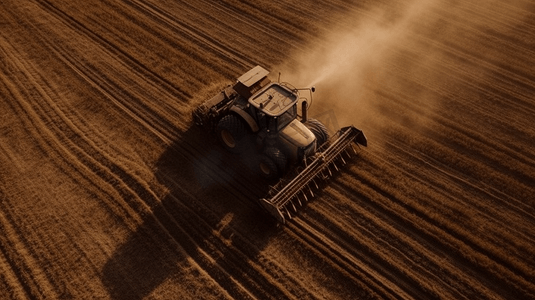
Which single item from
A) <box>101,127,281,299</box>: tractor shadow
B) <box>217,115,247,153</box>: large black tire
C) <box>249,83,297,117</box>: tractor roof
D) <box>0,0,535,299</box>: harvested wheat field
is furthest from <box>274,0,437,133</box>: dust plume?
<box>101,127,281,299</box>: tractor shadow

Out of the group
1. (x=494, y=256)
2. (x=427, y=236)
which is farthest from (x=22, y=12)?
(x=494, y=256)

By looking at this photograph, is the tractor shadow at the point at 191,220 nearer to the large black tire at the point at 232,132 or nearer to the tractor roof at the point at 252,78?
the large black tire at the point at 232,132

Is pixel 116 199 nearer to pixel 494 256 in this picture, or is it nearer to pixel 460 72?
pixel 494 256

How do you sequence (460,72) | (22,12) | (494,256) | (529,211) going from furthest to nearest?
(22,12)
(460,72)
(529,211)
(494,256)

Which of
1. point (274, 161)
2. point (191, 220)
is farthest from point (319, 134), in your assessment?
point (191, 220)

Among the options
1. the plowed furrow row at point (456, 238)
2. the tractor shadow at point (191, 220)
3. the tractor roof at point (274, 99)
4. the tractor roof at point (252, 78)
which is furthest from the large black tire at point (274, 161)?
the plowed furrow row at point (456, 238)

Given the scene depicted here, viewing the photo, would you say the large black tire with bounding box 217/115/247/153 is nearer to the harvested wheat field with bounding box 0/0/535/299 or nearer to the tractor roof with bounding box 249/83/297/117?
the harvested wheat field with bounding box 0/0/535/299

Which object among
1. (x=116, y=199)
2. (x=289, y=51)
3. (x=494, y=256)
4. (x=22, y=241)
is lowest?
(x=22, y=241)

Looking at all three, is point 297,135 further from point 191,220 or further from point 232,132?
point 191,220
